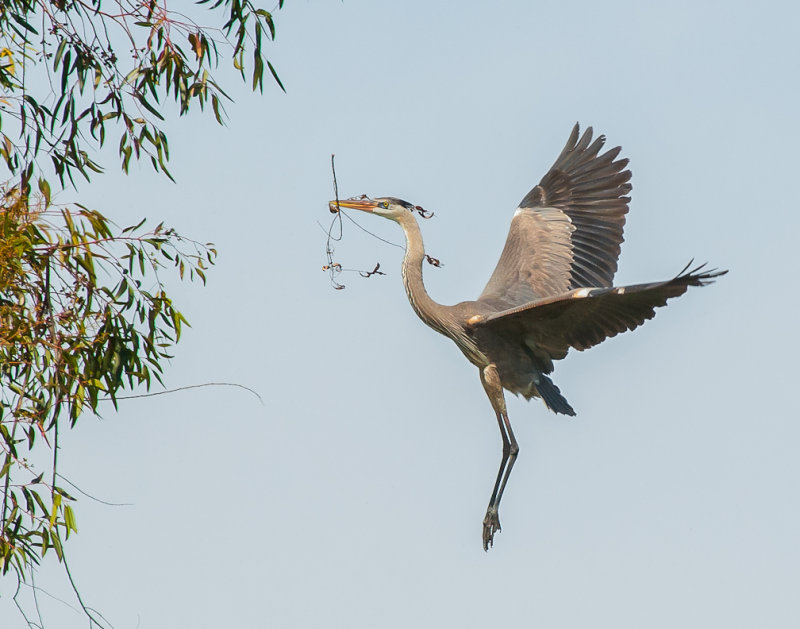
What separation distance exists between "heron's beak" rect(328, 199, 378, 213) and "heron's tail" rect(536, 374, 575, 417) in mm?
1426

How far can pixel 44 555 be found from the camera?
548cm

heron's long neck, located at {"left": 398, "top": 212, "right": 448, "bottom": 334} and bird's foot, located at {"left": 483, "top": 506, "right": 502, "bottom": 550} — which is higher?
heron's long neck, located at {"left": 398, "top": 212, "right": 448, "bottom": 334}

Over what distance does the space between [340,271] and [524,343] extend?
1.38m

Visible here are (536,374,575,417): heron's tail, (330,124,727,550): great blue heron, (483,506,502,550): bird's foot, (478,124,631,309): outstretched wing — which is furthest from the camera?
(478,124,631,309): outstretched wing

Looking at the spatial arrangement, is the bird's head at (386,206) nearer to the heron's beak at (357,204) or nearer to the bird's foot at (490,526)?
the heron's beak at (357,204)

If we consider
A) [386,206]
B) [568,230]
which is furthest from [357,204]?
[568,230]

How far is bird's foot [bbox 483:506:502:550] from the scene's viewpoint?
7.04 metres

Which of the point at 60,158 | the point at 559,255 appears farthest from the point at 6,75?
the point at 559,255

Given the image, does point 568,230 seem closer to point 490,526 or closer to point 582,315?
point 582,315

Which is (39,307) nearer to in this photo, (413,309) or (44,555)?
(44,555)

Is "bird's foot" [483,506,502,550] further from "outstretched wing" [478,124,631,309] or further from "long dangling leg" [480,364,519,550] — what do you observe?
"outstretched wing" [478,124,631,309]

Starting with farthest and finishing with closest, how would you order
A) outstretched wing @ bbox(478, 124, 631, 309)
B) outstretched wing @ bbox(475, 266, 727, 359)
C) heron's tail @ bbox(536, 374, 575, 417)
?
outstretched wing @ bbox(478, 124, 631, 309) → heron's tail @ bbox(536, 374, 575, 417) → outstretched wing @ bbox(475, 266, 727, 359)

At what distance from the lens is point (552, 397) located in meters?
7.47

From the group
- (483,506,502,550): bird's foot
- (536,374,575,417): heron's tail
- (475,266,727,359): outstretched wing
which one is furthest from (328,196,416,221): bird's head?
(483,506,502,550): bird's foot
